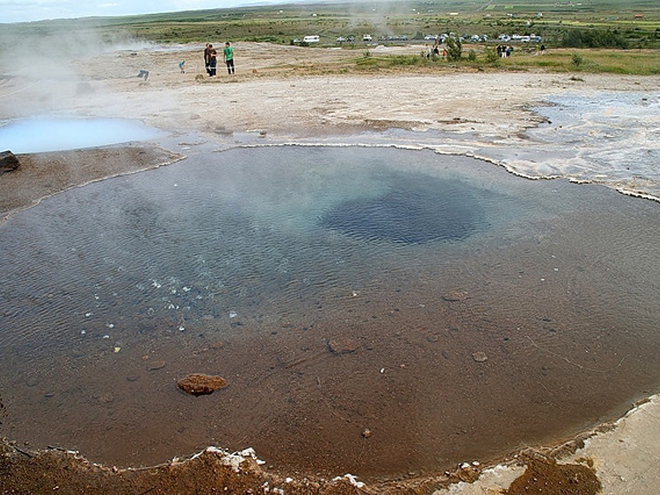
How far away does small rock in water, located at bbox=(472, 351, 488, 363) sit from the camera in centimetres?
420

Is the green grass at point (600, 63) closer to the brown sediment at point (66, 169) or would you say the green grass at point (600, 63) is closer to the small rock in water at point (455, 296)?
the brown sediment at point (66, 169)

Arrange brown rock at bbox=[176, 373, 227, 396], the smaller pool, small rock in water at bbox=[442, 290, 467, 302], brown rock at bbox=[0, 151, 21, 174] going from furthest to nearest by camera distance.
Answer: the smaller pool < brown rock at bbox=[0, 151, 21, 174] < small rock in water at bbox=[442, 290, 467, 302] < brown rock at bbox=[176, 373, 227, 396]

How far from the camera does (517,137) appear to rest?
10312 mm

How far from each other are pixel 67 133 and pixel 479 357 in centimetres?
1088

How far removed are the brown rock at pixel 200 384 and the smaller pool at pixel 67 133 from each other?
7.83 m

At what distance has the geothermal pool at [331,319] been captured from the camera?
3580 millimetres

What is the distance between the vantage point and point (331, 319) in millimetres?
4758

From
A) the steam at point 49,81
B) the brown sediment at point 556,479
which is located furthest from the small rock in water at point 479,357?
the steam at point 49,81

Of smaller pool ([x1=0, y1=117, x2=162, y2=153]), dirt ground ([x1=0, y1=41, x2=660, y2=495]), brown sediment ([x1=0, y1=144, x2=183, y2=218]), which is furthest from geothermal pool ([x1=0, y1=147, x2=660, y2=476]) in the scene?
smaller pool ([x1=0, y1=117, x2=162, y2=153])

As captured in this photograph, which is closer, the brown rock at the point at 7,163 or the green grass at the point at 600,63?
the brown rock at the point at 7,163

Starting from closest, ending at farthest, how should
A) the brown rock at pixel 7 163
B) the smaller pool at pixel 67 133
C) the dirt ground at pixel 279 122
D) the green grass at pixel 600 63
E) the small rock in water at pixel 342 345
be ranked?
the dirt ground at pixel 279 122, the small rock in water at pixel 342 345, the brown rock at pixel 7 163, the smaller pool at pixel 67 133, the green grass at pixel 600 63

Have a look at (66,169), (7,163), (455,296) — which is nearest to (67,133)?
(7,163)

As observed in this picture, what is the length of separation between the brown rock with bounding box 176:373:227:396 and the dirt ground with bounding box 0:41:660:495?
→ 2.16 ft

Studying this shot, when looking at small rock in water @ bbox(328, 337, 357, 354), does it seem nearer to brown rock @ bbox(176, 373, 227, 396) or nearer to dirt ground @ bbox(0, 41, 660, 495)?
brown rock @ bbox(176, 373, 227, 396)
